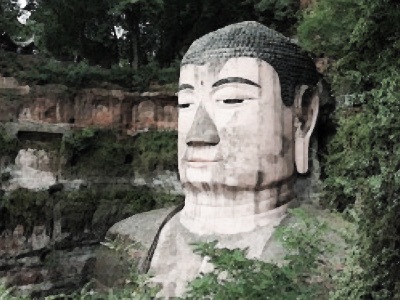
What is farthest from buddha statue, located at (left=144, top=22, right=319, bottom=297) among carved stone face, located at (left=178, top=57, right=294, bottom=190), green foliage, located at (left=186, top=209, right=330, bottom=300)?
green foliage, located at (left=186, top=209, right=330, bottom=300)

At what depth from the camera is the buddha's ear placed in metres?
5.70

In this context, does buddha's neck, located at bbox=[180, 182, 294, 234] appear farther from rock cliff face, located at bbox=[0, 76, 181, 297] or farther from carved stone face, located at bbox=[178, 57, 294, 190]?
rock cliff face, located at bbox=[0, 76, 181, 297]

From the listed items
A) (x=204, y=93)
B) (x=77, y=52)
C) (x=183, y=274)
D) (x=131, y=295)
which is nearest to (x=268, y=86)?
(x=204, y=93)

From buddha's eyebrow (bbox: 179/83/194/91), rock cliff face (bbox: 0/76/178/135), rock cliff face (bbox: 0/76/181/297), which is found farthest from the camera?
rock cliff face (bbox: 0/76/178/135)

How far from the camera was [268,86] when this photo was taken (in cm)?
547

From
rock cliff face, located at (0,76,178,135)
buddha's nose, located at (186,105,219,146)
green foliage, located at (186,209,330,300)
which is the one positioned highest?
rock cliff face, located at (0,76,178,135)

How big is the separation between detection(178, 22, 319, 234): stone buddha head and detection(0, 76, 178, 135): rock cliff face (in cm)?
279

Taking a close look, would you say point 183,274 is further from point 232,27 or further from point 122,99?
point 122,99

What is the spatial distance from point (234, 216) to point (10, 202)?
3394 millimetres

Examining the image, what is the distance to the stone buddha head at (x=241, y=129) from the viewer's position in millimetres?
5387

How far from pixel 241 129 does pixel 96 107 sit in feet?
11.9

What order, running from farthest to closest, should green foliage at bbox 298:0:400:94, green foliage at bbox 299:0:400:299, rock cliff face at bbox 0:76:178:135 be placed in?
rock cliff face at bbox 0:76:178:135, green foliage at bbox 298:0:400:94, green foliage at bbox 299:0:400:299

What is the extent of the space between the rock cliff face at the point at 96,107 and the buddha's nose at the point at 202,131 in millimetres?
2941

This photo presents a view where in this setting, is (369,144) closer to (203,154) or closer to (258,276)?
(203,154)
